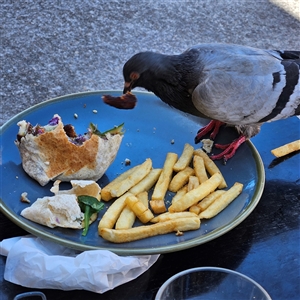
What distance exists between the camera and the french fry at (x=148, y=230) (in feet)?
4.69

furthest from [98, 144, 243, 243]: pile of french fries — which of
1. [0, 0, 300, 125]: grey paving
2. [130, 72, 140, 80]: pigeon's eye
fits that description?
[0, 0, 300, 125]: grey paving

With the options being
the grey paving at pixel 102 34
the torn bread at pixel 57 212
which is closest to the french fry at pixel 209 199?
the torn bread at pixel 57 212

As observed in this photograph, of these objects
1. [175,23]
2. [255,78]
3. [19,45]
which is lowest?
[19,45]

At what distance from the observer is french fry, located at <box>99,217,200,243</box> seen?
1.43 metres

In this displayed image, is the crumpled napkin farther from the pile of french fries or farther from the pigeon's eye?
the pigeon's eye

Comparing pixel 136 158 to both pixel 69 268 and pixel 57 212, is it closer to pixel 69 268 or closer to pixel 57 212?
pixel 57 212

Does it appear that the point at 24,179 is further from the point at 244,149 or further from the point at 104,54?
the point at 104,54

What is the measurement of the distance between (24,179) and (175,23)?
9.51 ft

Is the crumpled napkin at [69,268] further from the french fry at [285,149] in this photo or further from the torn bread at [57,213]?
the french fry at [285,149]

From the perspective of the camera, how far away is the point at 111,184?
1.68 meters

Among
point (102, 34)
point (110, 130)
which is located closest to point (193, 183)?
point (110, 130)

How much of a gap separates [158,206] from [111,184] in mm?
189

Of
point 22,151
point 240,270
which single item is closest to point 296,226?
point 240,270

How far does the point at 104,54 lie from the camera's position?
12.7 feet
